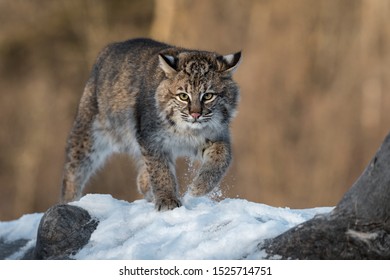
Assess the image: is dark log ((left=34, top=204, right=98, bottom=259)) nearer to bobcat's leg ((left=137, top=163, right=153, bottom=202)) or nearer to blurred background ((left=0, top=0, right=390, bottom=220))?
bobcat's leg ((left=137, top=163, right=153, bottom=202))

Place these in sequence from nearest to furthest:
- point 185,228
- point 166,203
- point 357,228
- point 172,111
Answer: point 357,228, point 185,228, point 166,203, point 172,111

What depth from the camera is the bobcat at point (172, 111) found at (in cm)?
734

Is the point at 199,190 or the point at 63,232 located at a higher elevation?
the point at 199,190

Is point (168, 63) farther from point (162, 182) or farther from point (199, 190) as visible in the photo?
point (199, 190)

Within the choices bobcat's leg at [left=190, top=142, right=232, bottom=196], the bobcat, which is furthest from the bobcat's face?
bobcat's leg at [left=190, top=142, right=232, bottom=196]

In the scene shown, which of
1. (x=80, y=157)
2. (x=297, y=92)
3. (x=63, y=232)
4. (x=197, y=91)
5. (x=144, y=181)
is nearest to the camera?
(x=63, y=232)

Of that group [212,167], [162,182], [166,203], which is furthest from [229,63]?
[166,203]

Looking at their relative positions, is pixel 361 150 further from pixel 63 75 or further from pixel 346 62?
pixel 63 75

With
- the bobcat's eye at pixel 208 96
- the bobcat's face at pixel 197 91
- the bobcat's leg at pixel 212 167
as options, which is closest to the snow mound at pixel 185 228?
the bobcat's leg at pixel 212 167

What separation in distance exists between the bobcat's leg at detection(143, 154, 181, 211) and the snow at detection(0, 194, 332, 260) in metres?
0.09

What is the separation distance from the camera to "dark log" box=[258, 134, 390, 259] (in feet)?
18.6

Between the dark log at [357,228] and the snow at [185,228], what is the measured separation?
0.30 m

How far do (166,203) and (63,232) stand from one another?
0.75 metres

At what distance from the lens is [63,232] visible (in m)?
6.99
